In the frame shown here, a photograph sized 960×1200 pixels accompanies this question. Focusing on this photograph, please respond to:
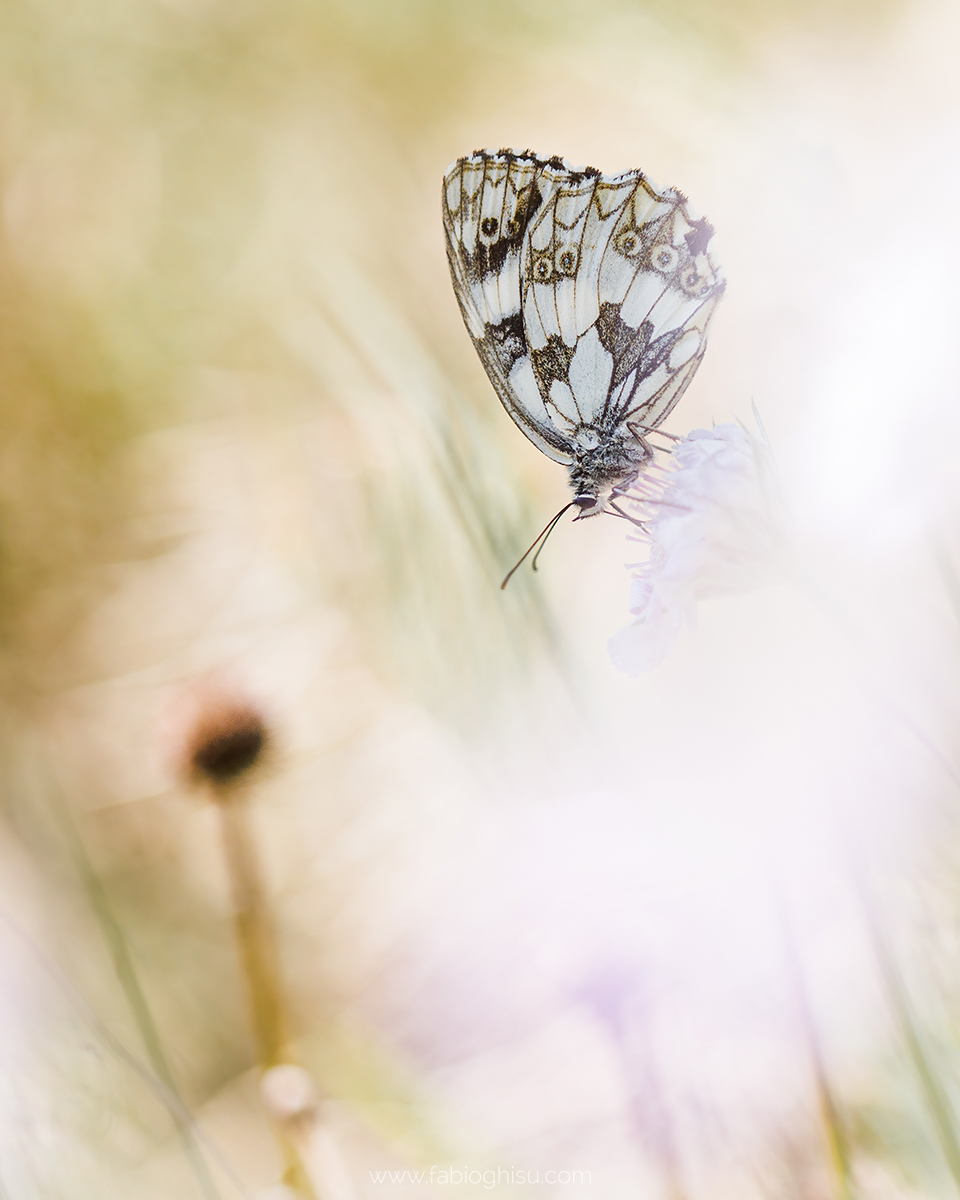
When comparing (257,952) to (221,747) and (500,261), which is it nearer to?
(221,747)

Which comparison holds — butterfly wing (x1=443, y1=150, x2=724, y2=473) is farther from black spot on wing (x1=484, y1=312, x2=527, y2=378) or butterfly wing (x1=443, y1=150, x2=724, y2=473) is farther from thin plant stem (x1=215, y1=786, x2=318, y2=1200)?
thin plant stem (x1=215, y1=786, x2=318, y2=1200)

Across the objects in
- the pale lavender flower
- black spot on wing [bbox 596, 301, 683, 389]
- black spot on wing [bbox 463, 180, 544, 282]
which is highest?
black spot on wing [bbox 463, 180, 544, 282]

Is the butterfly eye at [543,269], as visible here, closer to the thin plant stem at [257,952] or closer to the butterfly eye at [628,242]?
the butterfly eye at [628,242]

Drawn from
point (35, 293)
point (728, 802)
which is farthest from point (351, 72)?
point (728, 802)

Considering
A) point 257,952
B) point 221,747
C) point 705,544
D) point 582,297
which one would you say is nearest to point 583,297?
point 582,297

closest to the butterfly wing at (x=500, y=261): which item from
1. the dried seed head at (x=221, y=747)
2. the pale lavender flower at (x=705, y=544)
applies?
the pale lavender flower at (x=705, y=544)

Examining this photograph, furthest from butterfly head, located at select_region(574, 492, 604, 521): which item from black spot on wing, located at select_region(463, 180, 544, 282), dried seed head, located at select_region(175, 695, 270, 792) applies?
dried seed head, located at select_region(175, 695, 270, 792)
